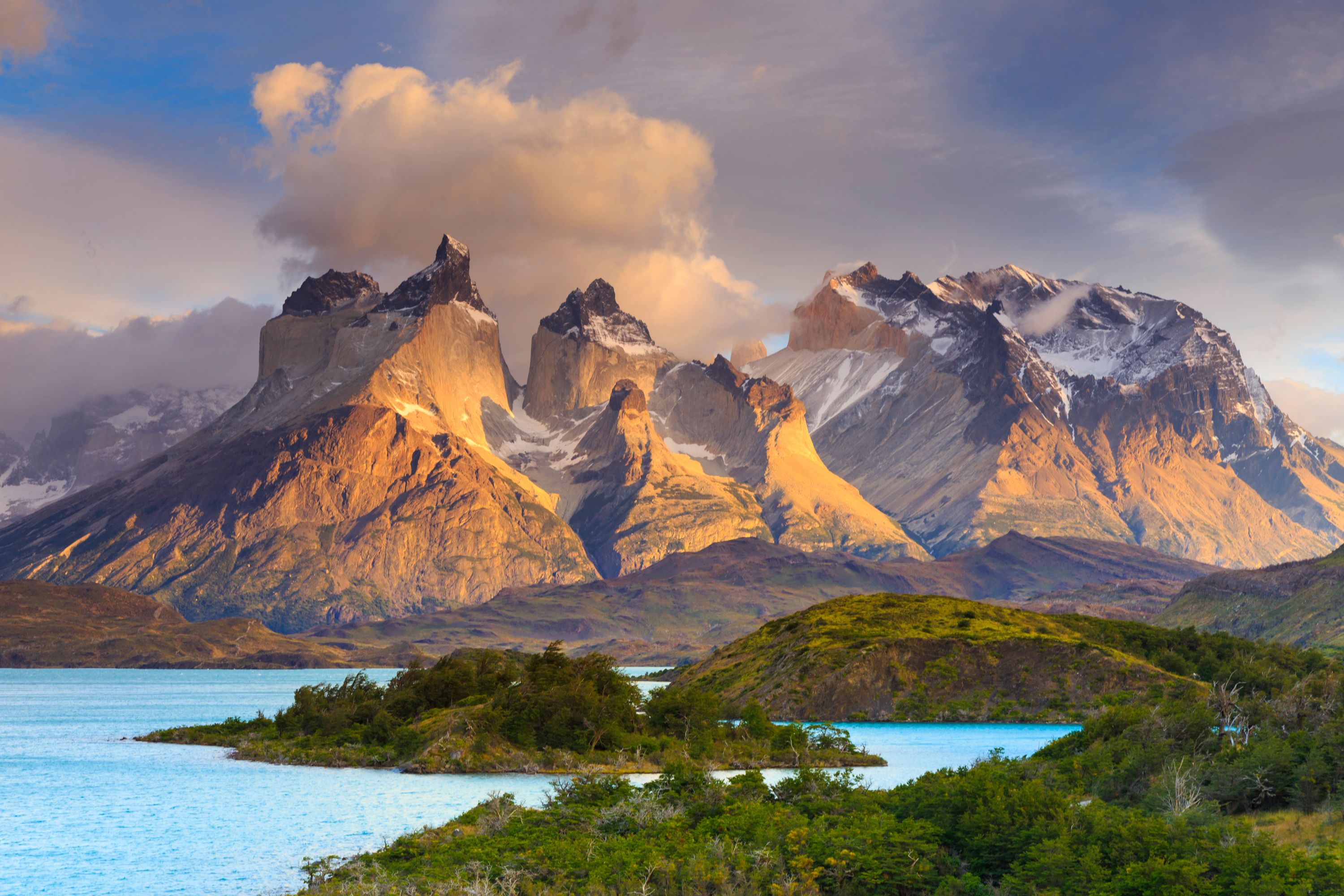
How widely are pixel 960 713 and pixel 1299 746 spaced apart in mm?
90647

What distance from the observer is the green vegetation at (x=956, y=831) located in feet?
134

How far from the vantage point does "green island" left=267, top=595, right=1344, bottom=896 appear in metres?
41.0

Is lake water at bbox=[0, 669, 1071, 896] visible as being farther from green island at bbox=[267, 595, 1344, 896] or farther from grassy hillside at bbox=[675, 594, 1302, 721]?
grassy hillside at bbox=[675, 594, 1302, 721]

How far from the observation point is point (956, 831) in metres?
48.0

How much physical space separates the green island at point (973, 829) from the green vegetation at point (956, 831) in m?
0.11

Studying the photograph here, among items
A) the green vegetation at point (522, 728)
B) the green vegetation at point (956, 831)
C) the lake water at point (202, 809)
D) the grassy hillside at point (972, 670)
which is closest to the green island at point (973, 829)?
the green vegetation at point (956, 831)

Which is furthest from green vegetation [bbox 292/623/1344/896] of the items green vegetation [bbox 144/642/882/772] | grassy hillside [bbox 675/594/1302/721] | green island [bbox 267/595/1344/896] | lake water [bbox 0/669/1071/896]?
grassy hillside [bbox 675/594/1302/721]

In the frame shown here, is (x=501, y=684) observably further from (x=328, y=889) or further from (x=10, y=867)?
(x=328, y=889)

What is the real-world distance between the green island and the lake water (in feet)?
22.0

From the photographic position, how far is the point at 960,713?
489 feet

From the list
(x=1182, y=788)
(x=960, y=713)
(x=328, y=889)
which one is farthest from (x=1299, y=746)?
(x=960, y=713)

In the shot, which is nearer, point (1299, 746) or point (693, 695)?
point (1299, 746)

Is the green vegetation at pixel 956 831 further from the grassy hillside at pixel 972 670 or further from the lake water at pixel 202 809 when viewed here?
the grassy hillside at pixel 972 670

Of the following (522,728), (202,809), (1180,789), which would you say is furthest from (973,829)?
(522,728)
